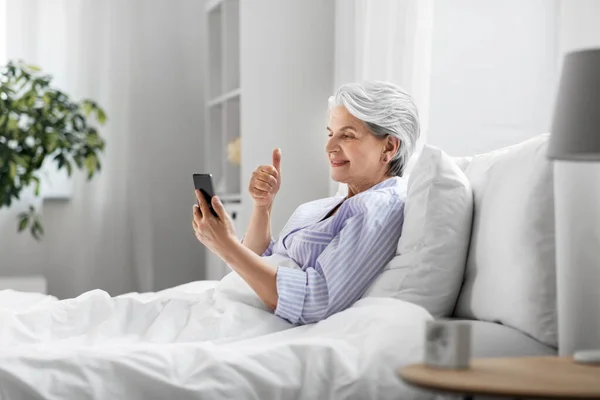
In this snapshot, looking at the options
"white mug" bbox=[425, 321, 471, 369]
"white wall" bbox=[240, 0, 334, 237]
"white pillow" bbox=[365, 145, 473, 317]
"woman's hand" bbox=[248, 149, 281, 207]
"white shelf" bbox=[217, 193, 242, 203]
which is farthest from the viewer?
"white shelf" bbox=[217, 193, 242, 203]

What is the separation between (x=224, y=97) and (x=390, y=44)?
1.30m

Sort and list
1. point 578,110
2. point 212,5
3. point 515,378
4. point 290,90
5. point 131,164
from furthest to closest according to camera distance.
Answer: point 131,164 < point 212,5 < point 290,90 < point 578,110 < point 515,378

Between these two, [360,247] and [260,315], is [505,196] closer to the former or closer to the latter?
[360,247]

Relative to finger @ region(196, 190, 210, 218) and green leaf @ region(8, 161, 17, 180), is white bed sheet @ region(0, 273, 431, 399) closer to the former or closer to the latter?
finger @ region(196, 190, 210, 218)

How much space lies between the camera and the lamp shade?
1284mm

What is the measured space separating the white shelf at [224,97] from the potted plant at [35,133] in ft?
1.84

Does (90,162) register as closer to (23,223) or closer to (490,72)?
(23,223)

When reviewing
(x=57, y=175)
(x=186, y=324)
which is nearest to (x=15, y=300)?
(x=186, y=324)

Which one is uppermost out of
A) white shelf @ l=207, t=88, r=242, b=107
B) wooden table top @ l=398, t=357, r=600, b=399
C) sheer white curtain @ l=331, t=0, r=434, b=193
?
sheer white curtain @ l=331, t=0, r=434, b=193

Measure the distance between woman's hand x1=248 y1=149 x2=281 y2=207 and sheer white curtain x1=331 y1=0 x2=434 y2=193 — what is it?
802 mm

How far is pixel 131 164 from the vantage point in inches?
194

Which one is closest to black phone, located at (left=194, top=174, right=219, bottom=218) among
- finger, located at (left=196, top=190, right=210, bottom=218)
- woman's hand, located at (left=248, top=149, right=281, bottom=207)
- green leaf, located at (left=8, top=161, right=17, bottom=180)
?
finger, located at (left=196, top=190, right=210, bottom=218)

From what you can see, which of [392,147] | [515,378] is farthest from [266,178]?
[515,378]

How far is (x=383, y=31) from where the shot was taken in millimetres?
3311
